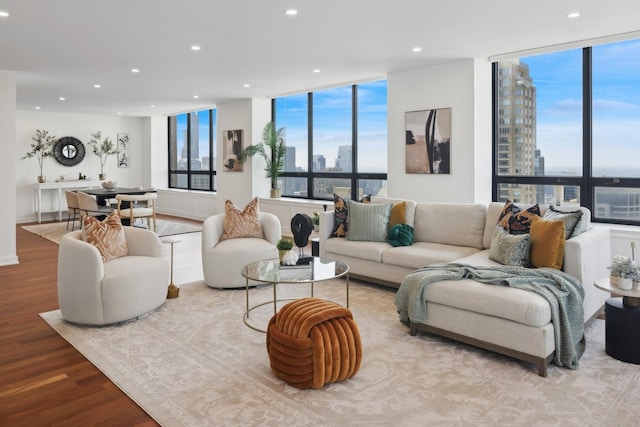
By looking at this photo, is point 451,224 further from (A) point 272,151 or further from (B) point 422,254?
(A) point 272,151

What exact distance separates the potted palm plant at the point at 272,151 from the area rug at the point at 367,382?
5.49 meters

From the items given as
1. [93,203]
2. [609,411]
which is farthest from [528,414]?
[93,203]

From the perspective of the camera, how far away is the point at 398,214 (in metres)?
5.12

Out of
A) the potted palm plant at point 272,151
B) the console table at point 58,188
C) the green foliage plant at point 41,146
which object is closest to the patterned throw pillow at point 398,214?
the potted palm plant at point 272,151

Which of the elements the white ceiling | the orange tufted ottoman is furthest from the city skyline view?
the orange tufted ottoman

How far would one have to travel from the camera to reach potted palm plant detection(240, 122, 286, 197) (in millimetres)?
9023

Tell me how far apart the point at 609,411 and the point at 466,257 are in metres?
1.89

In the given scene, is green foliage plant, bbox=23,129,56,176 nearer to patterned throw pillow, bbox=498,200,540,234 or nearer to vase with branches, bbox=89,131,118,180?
vase with branches, bbox=89,131,118,180

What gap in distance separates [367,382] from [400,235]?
7.39 ft

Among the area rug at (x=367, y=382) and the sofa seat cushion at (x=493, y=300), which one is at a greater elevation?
the sofa seat cushion at (x=493, y=300)

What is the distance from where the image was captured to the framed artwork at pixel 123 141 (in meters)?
12.4

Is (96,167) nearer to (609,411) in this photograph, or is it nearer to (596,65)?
(596,65)

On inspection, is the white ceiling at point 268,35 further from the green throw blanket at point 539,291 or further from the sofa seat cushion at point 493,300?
the sofa seat cushion at point 493,300

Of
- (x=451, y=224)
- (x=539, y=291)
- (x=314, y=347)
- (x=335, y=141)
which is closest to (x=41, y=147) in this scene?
(x=335, y=141)
